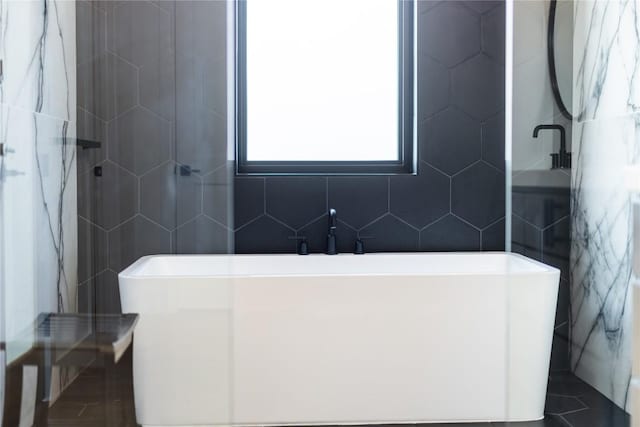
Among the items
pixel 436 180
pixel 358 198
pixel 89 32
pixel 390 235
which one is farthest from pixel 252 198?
pixel 89 32

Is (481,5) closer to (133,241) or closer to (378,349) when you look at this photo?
(378,349)

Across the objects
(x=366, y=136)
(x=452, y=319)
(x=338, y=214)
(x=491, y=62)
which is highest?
(x=491, y=62)

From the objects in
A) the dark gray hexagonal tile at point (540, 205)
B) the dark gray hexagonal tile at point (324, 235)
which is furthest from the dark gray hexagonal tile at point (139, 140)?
the dark gray hexagonal tile at point (324, 235)

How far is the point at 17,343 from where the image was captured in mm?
1726

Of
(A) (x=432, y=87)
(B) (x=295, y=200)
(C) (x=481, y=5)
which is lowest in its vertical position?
(B) (x=295, y=200)

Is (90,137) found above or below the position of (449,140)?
below

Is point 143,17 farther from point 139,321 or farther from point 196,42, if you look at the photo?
point 139,321

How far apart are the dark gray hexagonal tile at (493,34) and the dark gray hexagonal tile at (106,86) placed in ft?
7.03

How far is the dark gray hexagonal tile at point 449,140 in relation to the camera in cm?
334

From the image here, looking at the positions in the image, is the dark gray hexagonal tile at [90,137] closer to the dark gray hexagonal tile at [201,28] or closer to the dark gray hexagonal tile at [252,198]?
the dark gray hexagonal tile at [201,28]

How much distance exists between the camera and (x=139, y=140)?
1.83 m

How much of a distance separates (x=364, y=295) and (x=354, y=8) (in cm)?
→ 181

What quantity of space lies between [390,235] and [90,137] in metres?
1.92

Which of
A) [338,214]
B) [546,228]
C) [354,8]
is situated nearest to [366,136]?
[338,214]
